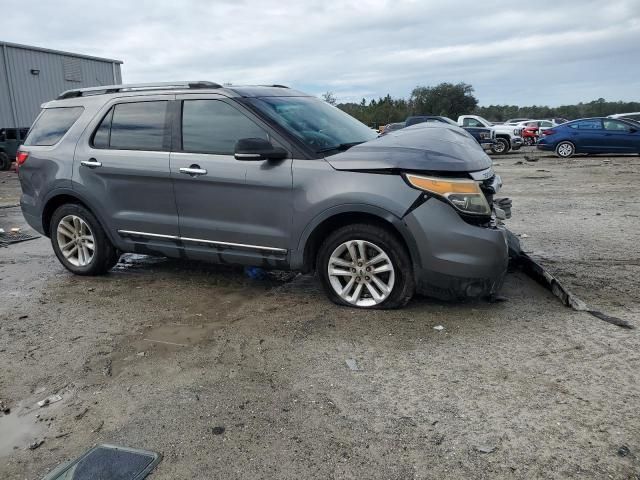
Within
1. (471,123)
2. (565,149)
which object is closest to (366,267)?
(565,149)

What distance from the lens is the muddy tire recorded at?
67.2 ft

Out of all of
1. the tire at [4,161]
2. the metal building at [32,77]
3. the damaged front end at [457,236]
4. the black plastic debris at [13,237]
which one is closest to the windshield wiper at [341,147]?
the damaged front end at [457,236]

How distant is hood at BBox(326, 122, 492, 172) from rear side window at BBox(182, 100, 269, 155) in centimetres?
79

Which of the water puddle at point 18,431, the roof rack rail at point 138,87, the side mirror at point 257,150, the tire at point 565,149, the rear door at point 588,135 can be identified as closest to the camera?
the water puddle at point 18,431

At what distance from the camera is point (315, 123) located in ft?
16.3

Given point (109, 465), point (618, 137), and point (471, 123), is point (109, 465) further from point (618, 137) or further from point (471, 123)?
point (471, 123)

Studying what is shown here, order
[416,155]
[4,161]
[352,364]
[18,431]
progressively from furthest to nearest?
1. [4,161]
2. [416,155]
3. [352,364]
4. [18,431]

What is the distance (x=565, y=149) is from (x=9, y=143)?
818 inches

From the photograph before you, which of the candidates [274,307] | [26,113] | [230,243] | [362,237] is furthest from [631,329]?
[26,113]

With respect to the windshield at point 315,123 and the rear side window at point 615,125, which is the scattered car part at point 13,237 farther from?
the rear side window at point 615,125

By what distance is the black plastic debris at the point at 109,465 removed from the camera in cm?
257

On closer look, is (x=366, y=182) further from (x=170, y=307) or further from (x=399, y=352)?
(x=170, y=307)

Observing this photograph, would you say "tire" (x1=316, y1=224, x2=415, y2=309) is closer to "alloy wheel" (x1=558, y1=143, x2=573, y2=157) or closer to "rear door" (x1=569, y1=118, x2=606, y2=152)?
"rear door" (x1=569, y1=118, x2=606, y2=152)

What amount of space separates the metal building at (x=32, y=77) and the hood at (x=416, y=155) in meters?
26.0
